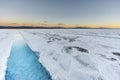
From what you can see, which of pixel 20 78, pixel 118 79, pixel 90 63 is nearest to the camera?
pixel 118 79

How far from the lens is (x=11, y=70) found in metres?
6.01

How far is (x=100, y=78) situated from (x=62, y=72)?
143cm

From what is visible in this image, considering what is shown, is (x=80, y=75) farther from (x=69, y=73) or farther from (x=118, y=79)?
(x=118, y=79)

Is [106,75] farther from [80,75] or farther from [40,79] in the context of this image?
[40,79]

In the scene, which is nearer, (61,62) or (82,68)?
(82,68)

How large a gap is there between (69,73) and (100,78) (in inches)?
45.7

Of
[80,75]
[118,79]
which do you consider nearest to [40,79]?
[80,75]

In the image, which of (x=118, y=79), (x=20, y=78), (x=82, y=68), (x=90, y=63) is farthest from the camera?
(x=90, y=63)

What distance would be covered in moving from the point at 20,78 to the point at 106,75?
3143mm

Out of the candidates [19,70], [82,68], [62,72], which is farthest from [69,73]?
[19,70]

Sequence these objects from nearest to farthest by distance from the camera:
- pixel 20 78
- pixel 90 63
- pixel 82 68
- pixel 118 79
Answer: pixel 118 79 < pixel 20 78 < pixel 82 68 < pixel 90 63

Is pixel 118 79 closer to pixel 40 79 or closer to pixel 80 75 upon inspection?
pixel 80 75

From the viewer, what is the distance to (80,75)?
5.21m

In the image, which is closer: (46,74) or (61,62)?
(46,74)
